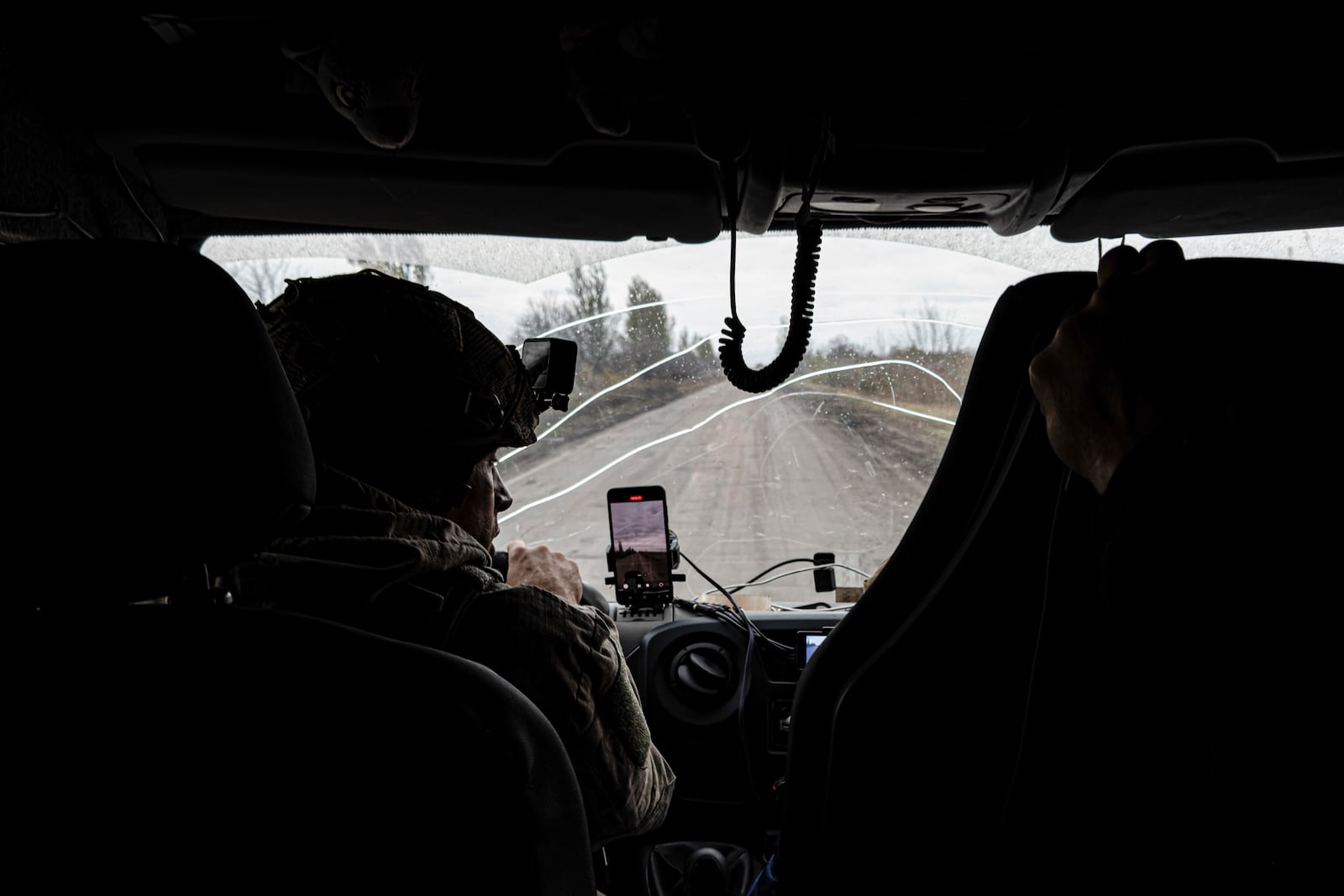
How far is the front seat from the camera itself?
27.5 inches

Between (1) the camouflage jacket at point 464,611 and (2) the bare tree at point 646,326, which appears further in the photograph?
(2) the bare tree at point 646,326

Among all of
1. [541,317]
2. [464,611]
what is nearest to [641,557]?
[541,317]

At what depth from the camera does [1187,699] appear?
2.27 ft

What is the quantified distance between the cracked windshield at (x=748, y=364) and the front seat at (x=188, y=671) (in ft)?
3.71

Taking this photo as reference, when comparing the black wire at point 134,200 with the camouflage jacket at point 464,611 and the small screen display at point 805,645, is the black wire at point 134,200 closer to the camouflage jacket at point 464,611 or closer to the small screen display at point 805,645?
the camouflage jacket at point 464,611

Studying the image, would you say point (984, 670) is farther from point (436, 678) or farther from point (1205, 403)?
point (436, 678)

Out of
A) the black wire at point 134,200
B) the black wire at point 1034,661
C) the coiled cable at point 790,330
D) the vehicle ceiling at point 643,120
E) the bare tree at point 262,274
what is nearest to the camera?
the black wire at point 1034,661

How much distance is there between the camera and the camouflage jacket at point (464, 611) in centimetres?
109

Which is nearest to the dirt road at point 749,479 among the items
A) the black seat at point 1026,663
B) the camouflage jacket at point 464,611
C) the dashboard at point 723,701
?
the dashboard at point 723,701

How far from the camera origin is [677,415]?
221 centimetres

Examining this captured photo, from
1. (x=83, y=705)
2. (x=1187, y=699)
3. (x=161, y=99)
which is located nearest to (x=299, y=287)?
(x=161, y=99)

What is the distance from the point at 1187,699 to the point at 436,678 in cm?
71

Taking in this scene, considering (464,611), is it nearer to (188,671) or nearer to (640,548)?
(188,671)

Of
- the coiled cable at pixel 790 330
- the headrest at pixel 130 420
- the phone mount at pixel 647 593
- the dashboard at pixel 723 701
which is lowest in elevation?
the dashboard at pixel 723 701
